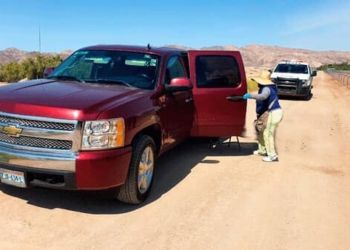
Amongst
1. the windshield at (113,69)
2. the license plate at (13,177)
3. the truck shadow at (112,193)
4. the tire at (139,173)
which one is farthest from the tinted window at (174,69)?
the license plate at (13,177)

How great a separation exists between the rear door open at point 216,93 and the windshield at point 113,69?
3.58ft

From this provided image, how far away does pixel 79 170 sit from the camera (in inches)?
154

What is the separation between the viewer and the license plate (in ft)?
13.3

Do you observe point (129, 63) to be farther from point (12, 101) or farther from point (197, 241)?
point (197, 241)

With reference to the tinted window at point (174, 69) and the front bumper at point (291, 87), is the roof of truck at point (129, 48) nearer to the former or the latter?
the tinted window at point (174, 69)

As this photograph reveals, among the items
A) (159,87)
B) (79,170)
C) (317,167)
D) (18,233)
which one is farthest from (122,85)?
(317,167)

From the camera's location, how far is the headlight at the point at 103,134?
13.0ft

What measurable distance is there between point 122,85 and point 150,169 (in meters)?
1.11

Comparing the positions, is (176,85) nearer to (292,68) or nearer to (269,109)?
(269,109)

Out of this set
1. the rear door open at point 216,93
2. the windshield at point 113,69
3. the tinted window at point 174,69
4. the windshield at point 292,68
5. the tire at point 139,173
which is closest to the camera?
the tire at point 139,173

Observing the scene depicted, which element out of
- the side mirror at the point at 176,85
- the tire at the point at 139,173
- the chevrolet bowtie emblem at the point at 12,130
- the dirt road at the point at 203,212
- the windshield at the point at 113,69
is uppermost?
the windshield at the point at 113,69

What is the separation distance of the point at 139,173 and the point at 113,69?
1622 mm

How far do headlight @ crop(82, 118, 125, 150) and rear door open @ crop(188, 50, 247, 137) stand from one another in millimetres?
2479

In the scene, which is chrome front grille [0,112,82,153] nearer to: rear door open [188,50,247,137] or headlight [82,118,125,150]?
headlight [82,118,125,150]
